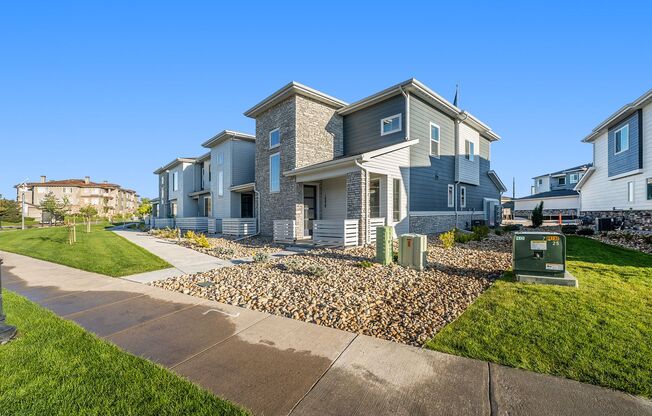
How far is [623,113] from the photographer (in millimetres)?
16203

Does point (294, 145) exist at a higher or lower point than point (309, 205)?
higher

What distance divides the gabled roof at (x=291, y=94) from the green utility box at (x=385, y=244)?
9.41 metres

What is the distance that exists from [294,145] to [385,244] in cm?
848

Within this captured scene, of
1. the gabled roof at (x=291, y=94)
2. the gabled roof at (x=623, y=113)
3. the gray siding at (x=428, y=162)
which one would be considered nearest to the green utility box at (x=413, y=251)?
the gray siding at (x=428, y=162)

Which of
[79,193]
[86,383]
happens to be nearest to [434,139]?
[86,383]

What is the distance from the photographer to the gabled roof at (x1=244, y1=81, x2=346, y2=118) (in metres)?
14.2

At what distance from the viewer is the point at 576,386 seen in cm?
268

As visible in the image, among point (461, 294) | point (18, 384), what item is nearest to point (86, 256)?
point (18, 384)

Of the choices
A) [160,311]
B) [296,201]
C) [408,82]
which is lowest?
[160,311]

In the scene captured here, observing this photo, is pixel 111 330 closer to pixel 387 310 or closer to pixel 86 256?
pixel 387 310

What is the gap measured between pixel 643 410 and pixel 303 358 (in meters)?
3.04

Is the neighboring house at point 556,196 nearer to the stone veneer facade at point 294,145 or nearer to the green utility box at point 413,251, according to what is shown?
the stone veneer facade at point 294,145

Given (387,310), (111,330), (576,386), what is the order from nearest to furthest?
1. (576,386)
2. (111,330)
3. (387,310)

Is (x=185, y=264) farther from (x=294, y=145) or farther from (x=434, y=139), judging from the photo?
(x=434, y=139)
